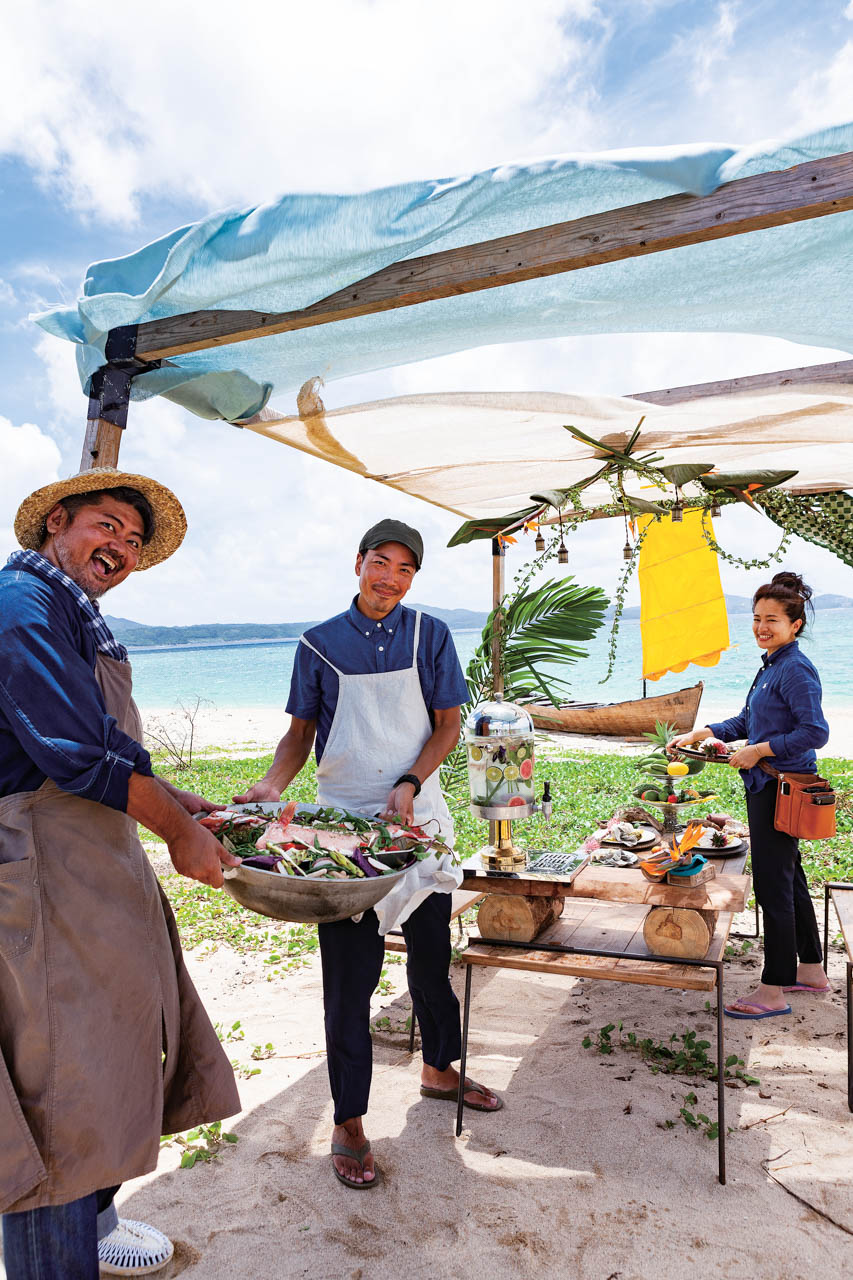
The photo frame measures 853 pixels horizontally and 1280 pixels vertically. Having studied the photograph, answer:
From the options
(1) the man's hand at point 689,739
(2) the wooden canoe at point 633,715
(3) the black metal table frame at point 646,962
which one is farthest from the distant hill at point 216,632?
(3) the black metal table frame at point 646,962

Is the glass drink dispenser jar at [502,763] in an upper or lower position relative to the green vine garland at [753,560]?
lower

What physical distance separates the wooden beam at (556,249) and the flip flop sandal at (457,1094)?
2.72m

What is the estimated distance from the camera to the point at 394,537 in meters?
2.87

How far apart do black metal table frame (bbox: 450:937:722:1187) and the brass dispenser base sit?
0.26m

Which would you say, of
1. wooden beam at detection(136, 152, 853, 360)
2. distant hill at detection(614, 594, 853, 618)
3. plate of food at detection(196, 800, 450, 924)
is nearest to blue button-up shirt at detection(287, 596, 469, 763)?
plate of food at detection(196, 800, 450, 924)

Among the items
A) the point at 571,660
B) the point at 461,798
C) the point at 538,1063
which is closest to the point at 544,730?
the point at 461,798

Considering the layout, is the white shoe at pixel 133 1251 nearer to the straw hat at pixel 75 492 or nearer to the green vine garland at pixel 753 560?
the straw hat at pixel 75 492

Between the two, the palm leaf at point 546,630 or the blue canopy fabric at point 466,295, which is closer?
the blue canopy fabric at point 466,295

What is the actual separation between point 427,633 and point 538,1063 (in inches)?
71.7

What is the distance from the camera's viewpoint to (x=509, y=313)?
2.91 metres

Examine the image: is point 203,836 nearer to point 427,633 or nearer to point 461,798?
point 427,633

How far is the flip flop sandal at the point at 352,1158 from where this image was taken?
100 inches

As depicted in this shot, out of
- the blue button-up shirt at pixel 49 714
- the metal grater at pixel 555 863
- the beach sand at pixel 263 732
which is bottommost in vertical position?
the beach sand at pixel 263 732

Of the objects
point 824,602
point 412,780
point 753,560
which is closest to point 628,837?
point 412,780
